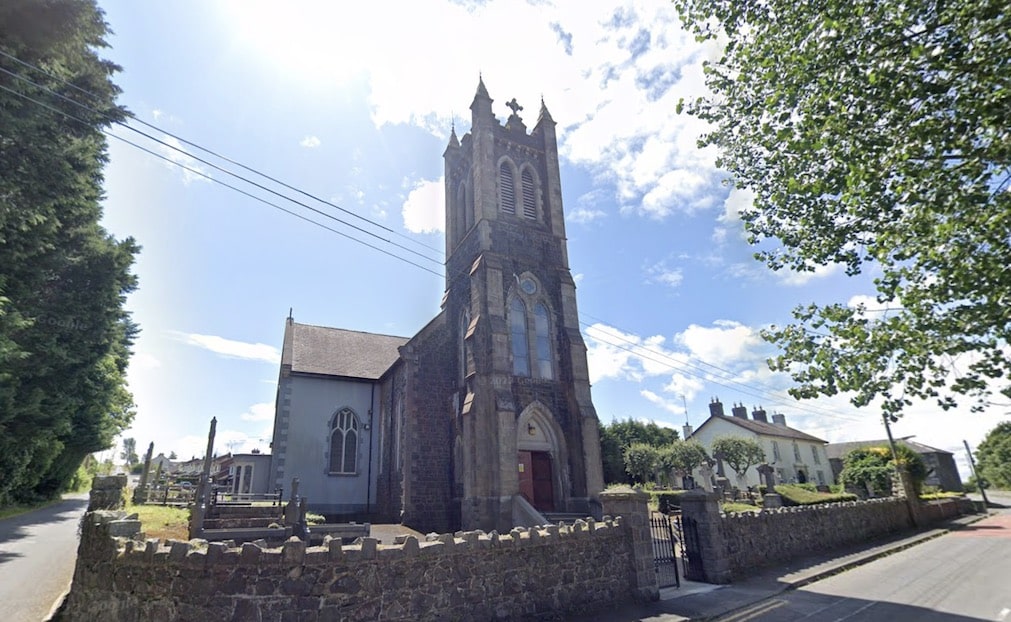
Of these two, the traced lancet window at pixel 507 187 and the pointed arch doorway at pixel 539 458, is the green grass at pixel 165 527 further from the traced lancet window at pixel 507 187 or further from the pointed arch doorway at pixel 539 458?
the traced lancet window at pixel 507 187

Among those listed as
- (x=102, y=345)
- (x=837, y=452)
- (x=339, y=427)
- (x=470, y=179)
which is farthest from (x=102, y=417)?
(x=837, y=452)

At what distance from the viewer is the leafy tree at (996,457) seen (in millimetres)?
68125

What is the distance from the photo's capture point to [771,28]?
895 cm

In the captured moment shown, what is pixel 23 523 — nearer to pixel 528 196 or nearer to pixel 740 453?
pixel 528 196

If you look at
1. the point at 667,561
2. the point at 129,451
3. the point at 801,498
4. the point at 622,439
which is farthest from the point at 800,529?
the point at 129,451

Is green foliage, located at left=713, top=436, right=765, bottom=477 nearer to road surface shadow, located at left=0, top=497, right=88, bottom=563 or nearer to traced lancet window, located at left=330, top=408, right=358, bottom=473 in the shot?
traced lancet window, located at left=330, top=408, right=358, bottom=473

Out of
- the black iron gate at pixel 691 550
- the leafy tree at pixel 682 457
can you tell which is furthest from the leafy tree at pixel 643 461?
the black iron gate at pixel 691 550

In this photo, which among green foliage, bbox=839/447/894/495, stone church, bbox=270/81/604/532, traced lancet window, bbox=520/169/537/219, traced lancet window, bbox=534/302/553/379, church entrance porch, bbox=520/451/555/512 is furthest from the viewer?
green foliage, bbox=839/447/894/495

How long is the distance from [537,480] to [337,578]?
13.5m

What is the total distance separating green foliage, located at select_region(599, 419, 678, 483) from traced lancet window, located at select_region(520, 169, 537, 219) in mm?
26954

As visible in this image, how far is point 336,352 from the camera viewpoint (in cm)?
2934

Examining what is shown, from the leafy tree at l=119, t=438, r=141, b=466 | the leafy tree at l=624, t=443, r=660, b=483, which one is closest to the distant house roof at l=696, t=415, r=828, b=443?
the leafy tree at l=624, t=443, r=660, b=483

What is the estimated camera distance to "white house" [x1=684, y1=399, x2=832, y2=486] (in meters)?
49.6

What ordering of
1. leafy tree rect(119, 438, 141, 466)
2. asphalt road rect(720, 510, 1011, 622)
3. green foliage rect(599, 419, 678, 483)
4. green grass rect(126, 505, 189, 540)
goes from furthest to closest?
1. leafy tree rect(119, 438, 141, 466)
2. green foliage rect(599, 419, 678, 483)
3. green grass rect(126, 505, 189, 540)
4. asphalt road rect(720, 510, 1011, 622)
